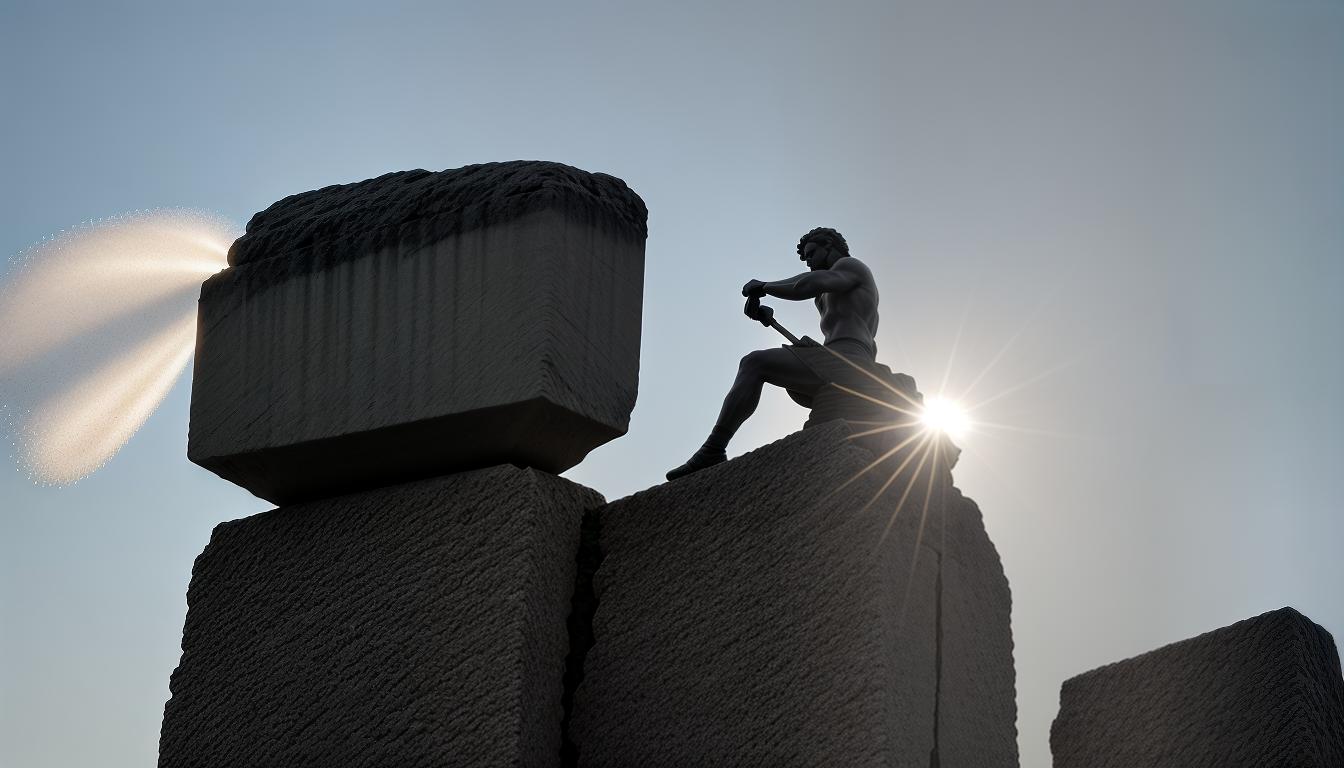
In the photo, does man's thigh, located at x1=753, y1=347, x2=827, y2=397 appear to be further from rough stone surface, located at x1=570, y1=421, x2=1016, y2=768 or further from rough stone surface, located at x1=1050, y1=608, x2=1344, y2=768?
rough stone surface, located at x1=1050, y1=608, x2=1344, y2=768

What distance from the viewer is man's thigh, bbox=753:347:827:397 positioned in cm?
380

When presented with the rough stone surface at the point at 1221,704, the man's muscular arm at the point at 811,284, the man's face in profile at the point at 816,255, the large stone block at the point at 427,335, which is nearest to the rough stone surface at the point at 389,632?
the large stone block at the point at 427,335

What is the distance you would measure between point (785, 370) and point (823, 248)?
1.05m

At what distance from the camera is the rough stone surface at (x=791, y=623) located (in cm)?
262

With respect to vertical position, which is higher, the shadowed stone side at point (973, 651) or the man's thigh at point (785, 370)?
the man's thigh at point (785, 370)

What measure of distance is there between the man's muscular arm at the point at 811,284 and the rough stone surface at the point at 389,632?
120 cm

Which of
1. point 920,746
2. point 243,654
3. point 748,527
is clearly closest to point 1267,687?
point 920,746

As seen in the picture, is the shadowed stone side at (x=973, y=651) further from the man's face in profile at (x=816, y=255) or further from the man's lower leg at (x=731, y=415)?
the man's face in profile at (x=816, y=255)

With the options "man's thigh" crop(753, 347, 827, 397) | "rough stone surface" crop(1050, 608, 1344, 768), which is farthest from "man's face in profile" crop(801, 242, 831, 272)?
"rough stone surface" crop(1050, 608, 1344, 768)

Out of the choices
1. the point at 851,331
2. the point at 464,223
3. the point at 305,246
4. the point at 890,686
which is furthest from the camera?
the point at 851,331

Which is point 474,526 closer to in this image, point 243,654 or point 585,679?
point 585,679

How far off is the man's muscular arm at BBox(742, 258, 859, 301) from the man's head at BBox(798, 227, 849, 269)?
30 centimetres

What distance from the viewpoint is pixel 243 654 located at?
3.15 metres

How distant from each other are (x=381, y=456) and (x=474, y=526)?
0.32 meters
